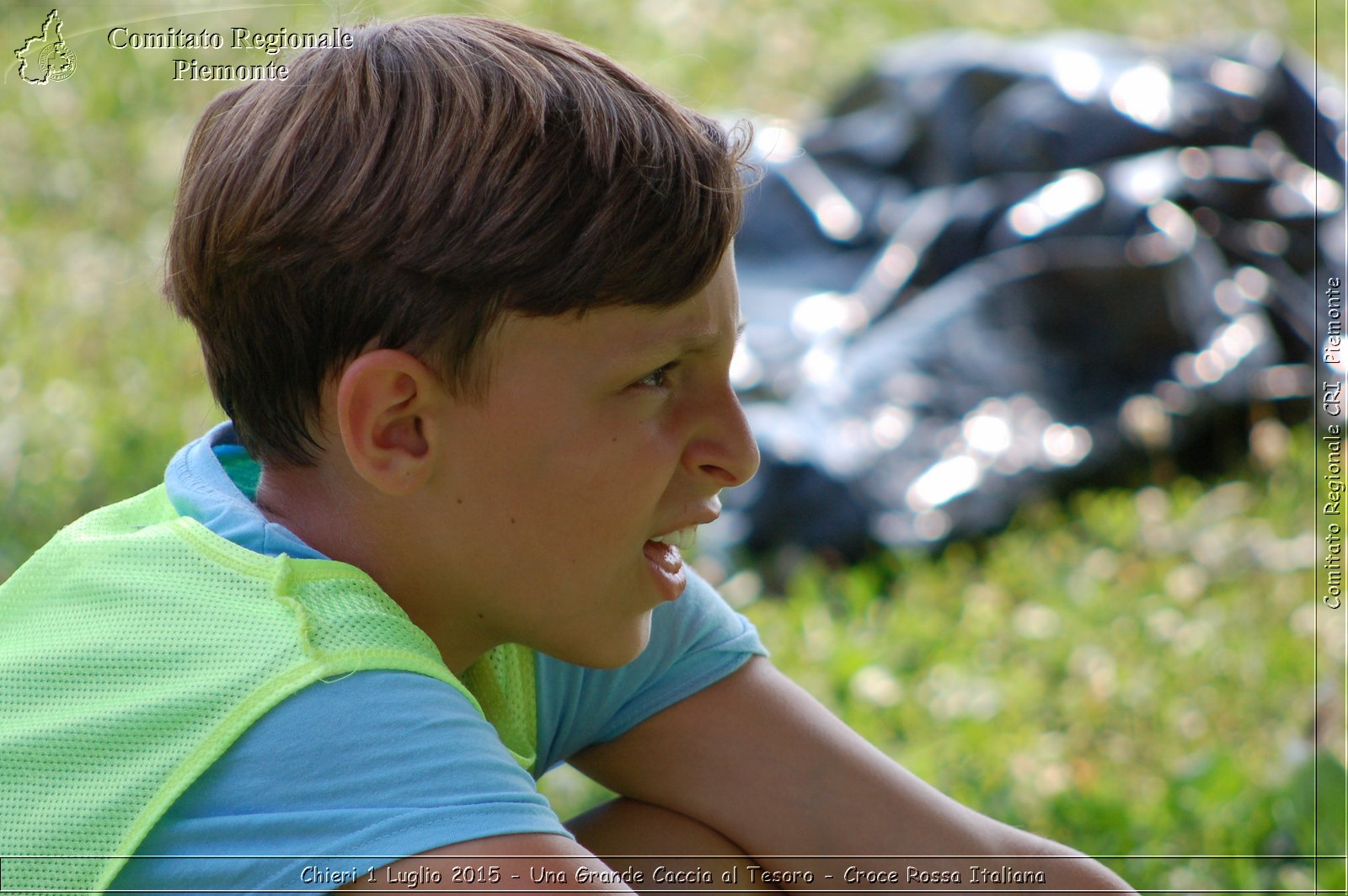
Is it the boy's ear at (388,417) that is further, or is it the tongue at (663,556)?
the tongue at (663,556)

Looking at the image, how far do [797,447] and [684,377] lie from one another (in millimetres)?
1930

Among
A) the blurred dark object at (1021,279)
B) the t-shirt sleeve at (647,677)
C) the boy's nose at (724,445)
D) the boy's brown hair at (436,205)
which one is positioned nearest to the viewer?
the boy's brown hair at (436,205)

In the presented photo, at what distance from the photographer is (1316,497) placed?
3.19 meters

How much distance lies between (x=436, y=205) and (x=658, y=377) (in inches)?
9.8

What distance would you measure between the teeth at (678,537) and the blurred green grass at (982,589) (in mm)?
643

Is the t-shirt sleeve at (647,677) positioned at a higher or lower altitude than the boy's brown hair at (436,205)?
lower

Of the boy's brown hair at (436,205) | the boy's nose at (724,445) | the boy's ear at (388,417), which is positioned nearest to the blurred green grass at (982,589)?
the boy's brown hair at (436,205)

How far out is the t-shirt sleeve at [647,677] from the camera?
1486mm

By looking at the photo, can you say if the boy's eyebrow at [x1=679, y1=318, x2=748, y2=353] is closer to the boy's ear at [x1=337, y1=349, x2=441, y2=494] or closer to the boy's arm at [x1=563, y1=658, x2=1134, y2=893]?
the boy's ear at [x1=337, y1=349, x2=441, y2=494]

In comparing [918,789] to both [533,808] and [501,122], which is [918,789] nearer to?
[533,808]

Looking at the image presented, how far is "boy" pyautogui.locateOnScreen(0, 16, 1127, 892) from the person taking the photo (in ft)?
3.42

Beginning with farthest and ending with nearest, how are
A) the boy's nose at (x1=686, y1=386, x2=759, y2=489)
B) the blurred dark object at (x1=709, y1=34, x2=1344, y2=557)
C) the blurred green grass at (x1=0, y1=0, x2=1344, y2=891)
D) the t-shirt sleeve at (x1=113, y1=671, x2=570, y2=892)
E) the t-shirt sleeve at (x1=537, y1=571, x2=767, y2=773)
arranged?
the blurred dark object at (x1=709, y1=34, x2=1344, y2=557) < the blurred green grass at (x1=0, y1=0, x2=1344, y2=891) < the t-shirt sleeve at (x1=537, y1=571, x2=767, y2=773) < the boy's nose at (x1=686, y1=386, x2=759, y2=489) < the t-shirt sleeve at (x1=113, y1=671, x2=570, y2=892)

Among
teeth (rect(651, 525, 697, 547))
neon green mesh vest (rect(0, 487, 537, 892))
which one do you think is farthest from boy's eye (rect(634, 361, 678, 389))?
neon green mesh vest (rect(0, 487, 537, 892))

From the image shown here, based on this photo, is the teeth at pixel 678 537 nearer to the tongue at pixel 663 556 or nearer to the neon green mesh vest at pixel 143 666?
the tongue at pixel 663 556
